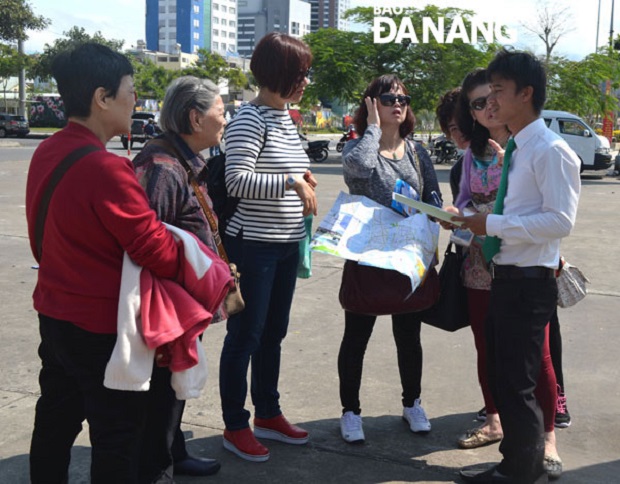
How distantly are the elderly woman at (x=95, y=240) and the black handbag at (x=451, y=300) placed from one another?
63.6 inches

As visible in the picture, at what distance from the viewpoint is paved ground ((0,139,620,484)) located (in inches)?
134

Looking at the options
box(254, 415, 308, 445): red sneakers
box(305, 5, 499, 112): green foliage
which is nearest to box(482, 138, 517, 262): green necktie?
box(254, 415, 308, 445): red sneakers

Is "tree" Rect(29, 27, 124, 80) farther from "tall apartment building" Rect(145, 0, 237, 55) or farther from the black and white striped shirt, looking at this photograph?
"tall apartment building" Rect(145, 0, 237, 55)

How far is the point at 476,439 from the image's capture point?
363cm

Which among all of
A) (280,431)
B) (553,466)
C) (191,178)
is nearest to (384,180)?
(191,178)

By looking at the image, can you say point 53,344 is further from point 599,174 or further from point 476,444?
point 599,174

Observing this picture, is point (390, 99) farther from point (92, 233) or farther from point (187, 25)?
point (187, 25)

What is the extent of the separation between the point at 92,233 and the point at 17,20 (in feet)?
124

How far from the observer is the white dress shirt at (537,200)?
273cm

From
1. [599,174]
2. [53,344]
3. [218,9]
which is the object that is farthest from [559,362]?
[218,9]

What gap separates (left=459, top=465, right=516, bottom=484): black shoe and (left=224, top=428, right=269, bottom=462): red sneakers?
34.0 inches

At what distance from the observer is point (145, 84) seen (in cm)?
7988

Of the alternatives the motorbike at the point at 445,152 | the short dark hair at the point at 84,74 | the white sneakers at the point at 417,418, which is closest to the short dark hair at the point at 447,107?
the white sneakers at the point at 417,418

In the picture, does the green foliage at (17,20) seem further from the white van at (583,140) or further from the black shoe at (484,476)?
the black shoe at (484,476)
